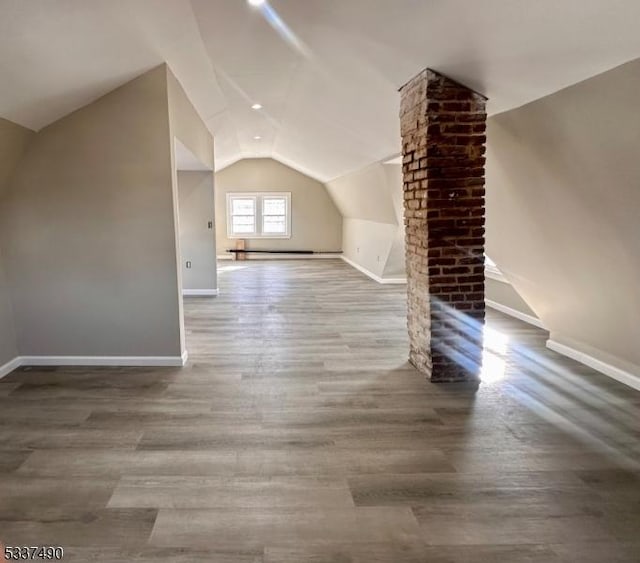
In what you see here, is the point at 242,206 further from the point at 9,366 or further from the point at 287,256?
the point at 9,366

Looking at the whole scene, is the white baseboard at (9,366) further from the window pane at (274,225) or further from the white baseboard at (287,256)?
the window pane at (274,225)

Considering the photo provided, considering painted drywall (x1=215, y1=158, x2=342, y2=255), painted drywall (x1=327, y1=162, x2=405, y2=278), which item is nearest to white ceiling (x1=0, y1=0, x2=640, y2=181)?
painted drywall (x1=327, y1=162, x2=405, y2=278)

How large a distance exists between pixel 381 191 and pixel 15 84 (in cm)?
500

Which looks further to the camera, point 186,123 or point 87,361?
point 186,123

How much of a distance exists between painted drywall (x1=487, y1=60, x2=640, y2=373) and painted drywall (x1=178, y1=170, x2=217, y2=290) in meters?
4.14

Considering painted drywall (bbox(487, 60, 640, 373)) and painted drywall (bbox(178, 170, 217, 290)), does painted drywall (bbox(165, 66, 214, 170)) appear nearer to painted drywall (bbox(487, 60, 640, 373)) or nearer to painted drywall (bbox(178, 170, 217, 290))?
painted drywall (bbox(178, 170, 217, 290))

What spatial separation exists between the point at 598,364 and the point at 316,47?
327cm

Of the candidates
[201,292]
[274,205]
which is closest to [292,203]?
[274,205]

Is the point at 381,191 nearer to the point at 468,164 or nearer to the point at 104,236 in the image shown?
the point at 468,164

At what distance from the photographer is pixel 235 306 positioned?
239 inches

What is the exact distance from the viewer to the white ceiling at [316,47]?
2045mm

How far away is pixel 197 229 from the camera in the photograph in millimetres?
6676

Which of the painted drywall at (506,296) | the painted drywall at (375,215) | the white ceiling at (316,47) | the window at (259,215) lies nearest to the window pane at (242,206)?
the window at (259,215)

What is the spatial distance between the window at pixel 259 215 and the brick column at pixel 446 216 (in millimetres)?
8192
